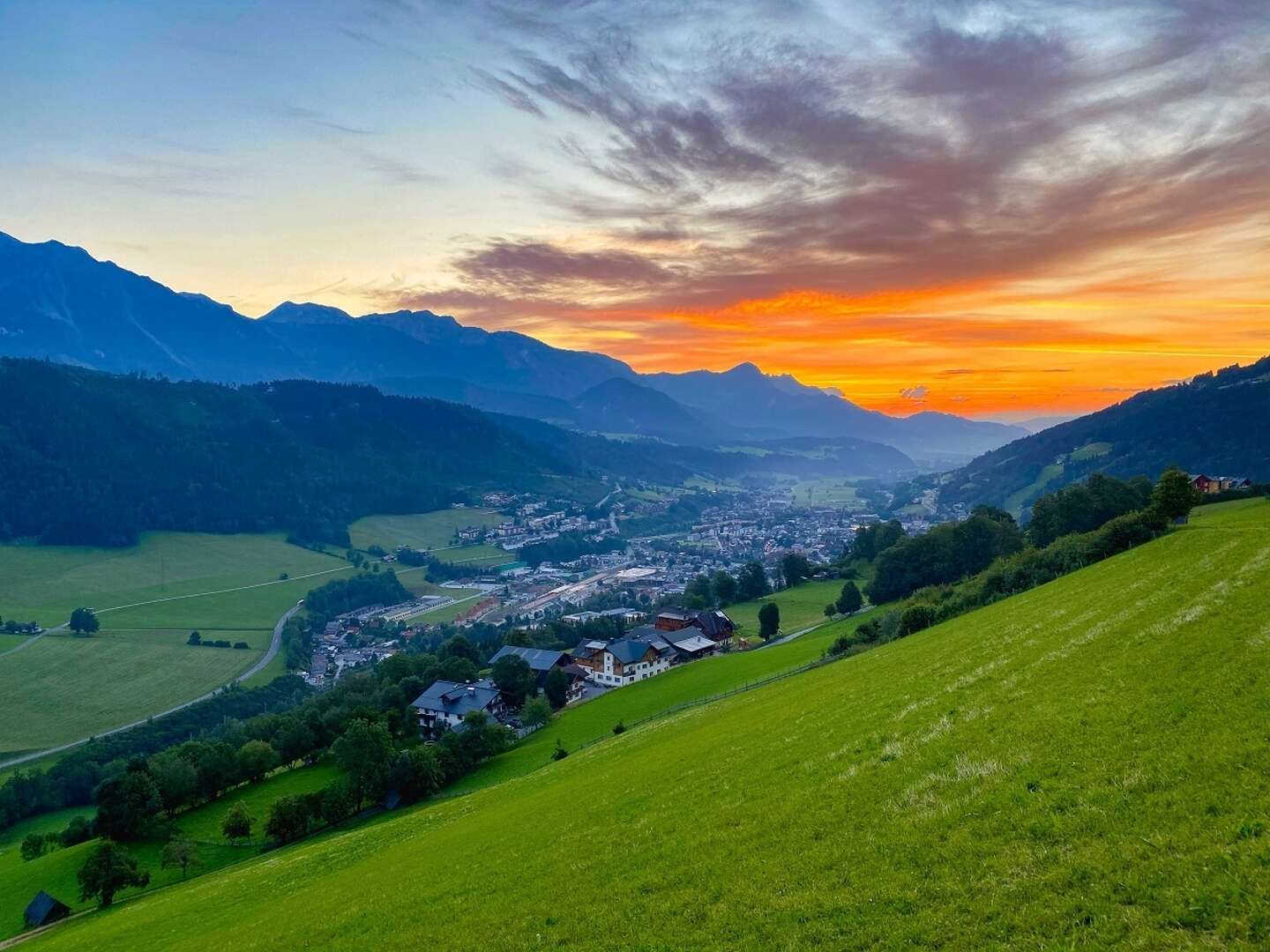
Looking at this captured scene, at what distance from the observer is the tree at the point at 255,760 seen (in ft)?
214

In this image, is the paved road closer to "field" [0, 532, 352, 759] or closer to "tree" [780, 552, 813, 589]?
"field" [0, 532, 352, 759]

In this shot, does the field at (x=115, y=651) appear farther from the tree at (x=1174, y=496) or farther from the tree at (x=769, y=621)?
the tree at (x=1174, y=496)

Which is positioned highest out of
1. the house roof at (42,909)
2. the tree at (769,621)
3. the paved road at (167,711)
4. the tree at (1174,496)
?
the tree at (1174,496)

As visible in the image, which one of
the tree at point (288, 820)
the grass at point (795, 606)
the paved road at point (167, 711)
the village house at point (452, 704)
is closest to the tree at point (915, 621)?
the grass at point (795, 606)

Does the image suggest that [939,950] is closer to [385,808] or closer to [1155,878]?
[1155,878]

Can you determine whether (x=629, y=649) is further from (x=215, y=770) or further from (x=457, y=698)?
(x=215, y=770)

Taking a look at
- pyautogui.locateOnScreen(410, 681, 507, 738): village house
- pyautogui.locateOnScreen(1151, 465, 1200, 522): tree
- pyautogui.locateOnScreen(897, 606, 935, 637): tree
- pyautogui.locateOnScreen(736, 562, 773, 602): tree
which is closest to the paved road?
pyautogui.locateOnScreen(410, 681, 507, 738): village house

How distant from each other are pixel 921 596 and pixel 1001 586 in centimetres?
1450

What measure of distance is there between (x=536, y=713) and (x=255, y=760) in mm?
27255

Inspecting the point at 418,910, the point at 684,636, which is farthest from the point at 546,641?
the point at 418,910

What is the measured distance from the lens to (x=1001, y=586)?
57688mm

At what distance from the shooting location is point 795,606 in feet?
376

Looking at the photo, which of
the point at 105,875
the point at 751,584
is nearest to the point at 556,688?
the point at 105,875

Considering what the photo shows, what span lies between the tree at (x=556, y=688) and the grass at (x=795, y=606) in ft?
101
